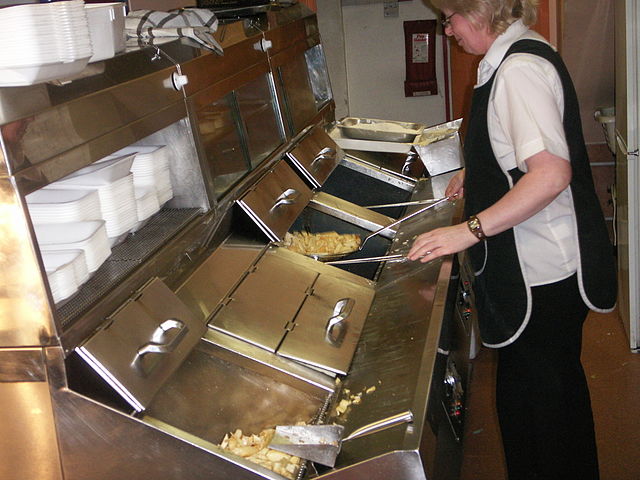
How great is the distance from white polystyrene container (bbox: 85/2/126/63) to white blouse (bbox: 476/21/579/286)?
1045 millimetres

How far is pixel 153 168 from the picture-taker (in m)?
2.09

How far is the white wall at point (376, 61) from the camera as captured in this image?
7.88 meters

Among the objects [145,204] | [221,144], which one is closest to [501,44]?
[221,144]

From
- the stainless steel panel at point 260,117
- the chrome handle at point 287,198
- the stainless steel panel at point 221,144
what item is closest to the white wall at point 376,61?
the stainless steel panel at point 260,117

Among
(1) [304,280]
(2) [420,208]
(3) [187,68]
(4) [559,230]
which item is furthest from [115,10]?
(2) [420,208]

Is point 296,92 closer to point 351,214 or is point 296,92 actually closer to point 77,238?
point 351,214

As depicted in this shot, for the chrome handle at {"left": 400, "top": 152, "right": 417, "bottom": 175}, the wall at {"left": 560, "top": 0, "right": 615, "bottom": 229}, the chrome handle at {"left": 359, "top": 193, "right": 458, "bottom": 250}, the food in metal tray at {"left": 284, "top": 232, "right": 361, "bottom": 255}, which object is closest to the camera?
the food in metal tray at {"left": 284, "top": 232, "right": 361, "bottom": 255}

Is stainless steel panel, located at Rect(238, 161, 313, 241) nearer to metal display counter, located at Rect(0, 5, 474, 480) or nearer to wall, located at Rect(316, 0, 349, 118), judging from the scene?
metal display counter, located at Rect(0, 5, 474, 480)

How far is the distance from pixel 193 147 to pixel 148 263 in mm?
458

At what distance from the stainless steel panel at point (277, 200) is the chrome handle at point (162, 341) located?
0.74 metres

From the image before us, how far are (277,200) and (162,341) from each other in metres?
1.04

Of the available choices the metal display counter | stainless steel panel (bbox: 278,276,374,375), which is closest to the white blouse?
the metal display counter

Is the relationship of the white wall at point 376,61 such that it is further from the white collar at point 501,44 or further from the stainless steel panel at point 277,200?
the white collar at point 501,44

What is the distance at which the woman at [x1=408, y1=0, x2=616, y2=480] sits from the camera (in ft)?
6.84
